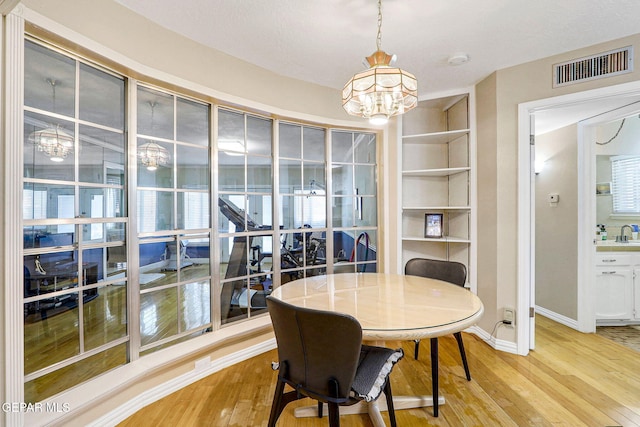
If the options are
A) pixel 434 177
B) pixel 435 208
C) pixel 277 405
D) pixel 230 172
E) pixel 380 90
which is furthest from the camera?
pixel 434 177

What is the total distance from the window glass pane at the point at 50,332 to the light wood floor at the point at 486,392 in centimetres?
58

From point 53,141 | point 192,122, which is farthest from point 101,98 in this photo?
point 192,122

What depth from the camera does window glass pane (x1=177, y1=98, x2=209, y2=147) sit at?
228 cm

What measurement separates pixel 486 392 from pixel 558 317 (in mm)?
2034

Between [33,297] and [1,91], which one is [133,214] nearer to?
[33,297]

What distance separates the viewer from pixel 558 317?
336cm

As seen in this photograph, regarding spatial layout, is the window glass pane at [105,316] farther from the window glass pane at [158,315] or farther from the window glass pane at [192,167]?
the window glass pane at [192,167]

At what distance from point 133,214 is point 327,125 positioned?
6.49 ft

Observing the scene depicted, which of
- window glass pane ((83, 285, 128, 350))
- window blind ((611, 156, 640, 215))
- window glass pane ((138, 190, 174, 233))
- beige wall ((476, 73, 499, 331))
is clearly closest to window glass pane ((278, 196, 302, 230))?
window glass pane ((138, 190, 174, 233))

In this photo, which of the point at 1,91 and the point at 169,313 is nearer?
the point at 1,91

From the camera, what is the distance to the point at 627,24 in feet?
6.79

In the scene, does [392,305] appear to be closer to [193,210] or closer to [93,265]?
[193,210]

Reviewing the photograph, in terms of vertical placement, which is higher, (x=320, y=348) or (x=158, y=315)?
(x=320, y=348)

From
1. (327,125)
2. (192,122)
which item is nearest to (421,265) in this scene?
(327,125)
